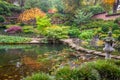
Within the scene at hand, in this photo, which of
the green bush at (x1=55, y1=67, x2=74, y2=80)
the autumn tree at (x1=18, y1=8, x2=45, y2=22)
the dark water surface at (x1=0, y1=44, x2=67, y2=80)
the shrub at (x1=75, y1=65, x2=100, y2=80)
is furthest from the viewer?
the autumn tree at (x1=18, y1=8, x2=45, y2=22)

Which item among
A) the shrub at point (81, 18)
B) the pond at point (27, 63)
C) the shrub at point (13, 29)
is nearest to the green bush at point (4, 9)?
the shrub at point (13, 29)

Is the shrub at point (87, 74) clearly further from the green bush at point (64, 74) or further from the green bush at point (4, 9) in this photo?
the green bush at point (4, 9)

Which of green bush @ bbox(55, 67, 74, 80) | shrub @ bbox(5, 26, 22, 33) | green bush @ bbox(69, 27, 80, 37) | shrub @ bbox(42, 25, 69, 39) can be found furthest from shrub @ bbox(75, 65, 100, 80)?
shrub @ bbox(5, 26, 22, 33)

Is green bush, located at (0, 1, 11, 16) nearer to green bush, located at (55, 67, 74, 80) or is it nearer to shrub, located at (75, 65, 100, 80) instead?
green bush, located at (55, 67, 74, 80)

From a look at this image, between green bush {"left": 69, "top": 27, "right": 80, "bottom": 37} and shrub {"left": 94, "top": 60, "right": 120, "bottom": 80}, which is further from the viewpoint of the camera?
green bush {"left": 69, "top": 27, "right": 80, "bottom": 37}

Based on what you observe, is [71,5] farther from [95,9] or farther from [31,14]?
[31,14]

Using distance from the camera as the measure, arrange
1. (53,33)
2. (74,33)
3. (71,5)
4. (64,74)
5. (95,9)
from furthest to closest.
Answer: (71,5) < (95,9) < (74,33) < (53,33) < (64,74)

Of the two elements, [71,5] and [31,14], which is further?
[71,5]

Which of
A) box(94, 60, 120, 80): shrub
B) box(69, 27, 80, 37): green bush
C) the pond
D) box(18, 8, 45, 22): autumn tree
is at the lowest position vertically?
box(69, 27, 80, 37): green bush

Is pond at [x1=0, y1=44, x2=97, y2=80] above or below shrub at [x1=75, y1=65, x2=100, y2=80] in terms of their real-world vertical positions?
below

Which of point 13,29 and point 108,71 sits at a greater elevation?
point 108,71

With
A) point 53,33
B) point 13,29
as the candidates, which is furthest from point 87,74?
point 13,29

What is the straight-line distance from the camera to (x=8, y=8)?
38.5 meters

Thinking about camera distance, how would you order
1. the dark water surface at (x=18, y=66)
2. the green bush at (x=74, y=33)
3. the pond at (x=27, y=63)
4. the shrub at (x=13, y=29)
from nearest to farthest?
1. the dark water surface at (x=18, y=66)
2. the pond at (x=27, y=63)
3. the green bush at (x=74, y=33)
4. the shrub at (x=13, y=29)
